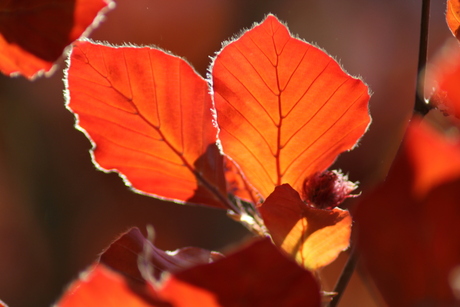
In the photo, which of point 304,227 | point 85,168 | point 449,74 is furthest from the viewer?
point 85,168

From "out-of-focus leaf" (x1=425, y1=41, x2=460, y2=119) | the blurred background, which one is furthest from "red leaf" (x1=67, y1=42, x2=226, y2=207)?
the blurred background

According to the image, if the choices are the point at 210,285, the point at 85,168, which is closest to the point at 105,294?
the point at 210,285

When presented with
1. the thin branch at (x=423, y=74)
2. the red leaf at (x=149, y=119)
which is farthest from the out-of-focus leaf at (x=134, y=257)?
the thin branch at (x=423, y=74)

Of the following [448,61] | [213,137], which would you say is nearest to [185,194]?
[213,137]

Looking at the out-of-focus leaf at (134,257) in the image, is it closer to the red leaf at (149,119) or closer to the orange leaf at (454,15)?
the red leaf at (149,119)

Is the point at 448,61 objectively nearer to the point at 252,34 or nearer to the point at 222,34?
the point at 252,34

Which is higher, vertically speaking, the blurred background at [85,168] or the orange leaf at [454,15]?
the orange leaf at [454,15]

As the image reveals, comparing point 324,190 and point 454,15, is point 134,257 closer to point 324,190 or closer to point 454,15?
point 324,190
